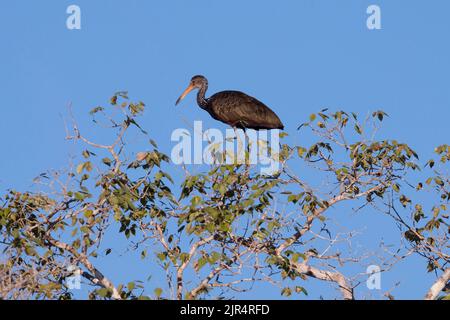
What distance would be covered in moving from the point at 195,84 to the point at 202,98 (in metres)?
0.57

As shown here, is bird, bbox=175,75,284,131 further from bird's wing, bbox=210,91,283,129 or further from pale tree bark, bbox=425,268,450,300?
pale tree bark, bbox=425,268,450,300

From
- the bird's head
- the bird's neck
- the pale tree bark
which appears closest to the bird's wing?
the bird's neck

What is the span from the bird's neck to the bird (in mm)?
396

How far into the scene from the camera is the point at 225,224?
15.1m

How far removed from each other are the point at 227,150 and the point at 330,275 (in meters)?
2.07

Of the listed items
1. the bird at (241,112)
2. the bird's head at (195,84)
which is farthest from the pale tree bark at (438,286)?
the bird's head at (195,84)

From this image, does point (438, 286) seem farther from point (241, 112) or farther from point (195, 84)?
point (195, 84)

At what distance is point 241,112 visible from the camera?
70.5ft

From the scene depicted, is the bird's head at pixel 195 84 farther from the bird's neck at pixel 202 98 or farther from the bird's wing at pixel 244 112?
the bird's wing at pixel 244 112

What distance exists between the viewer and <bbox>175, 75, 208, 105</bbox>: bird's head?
23.2 m

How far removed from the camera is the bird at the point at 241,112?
21391 mm
